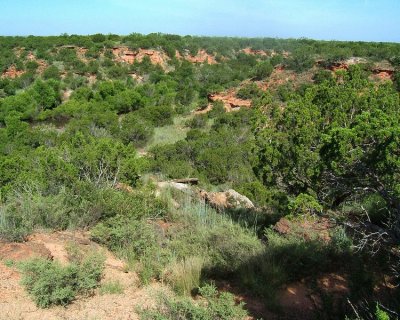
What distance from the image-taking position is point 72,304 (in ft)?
15.9

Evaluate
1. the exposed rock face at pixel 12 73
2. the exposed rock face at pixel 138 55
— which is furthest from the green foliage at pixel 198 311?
the exposed rock face at pixel 138 55

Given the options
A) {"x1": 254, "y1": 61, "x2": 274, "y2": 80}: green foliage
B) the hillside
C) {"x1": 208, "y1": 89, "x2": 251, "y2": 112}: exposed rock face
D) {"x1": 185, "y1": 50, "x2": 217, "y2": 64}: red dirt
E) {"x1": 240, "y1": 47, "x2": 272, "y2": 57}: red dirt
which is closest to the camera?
the hillside

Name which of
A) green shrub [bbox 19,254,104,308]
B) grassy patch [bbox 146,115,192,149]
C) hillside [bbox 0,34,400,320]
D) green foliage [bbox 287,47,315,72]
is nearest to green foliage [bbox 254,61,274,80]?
green foliage [bbox 287,47,315,72]

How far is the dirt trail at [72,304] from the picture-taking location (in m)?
4.55

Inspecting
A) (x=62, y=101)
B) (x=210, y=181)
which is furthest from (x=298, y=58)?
(x=210, y=181)

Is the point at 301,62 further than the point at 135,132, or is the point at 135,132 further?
the point at 301,62

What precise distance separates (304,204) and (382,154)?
0.99m

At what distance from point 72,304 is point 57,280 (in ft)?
1.04

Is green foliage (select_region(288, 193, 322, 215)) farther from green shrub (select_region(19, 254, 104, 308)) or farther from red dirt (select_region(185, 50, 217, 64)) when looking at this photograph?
red dirt (select_region(185, 50, 217, 64))

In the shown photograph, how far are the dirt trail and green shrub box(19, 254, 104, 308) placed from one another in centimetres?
9

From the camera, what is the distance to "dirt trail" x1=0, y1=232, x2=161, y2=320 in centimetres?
455

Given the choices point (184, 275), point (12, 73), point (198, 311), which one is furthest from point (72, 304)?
point (12, 73)

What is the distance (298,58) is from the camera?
29406 millimetres

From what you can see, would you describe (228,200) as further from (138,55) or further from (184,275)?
(138,55)
